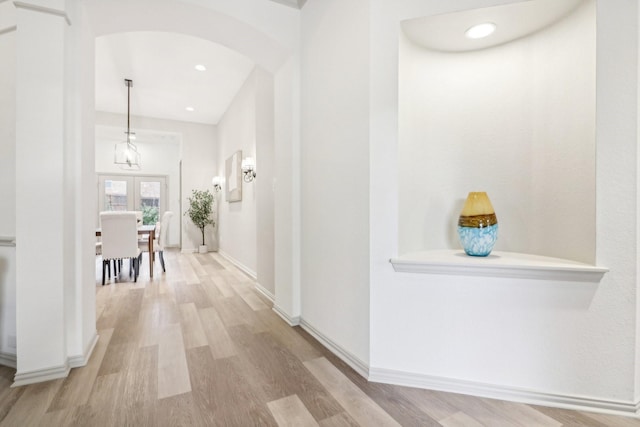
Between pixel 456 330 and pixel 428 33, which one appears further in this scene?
pixel 428 33

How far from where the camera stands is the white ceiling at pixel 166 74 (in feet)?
11.9

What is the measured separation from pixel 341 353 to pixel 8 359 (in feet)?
6.92

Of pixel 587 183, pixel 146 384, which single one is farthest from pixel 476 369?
pixel 146 384

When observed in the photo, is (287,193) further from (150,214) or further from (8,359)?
(150,214)

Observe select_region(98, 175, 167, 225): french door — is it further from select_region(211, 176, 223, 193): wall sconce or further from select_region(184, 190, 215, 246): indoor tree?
select_region(211, 176, 223, 193): wall sconce

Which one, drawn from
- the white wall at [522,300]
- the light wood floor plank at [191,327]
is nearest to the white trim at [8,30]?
the white wall at [522,300]

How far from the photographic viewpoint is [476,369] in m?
1.52

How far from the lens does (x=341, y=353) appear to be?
1899 millimetres

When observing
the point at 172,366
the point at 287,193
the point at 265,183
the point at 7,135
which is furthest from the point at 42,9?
the point at 172,366

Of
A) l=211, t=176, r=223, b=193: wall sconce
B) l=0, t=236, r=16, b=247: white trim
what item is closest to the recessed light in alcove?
l=0, t=236, r=16, b=247: white trim

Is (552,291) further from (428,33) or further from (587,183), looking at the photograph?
(428,33)

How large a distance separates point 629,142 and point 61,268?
3.02 m

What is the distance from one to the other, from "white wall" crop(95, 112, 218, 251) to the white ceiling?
0.98 feet

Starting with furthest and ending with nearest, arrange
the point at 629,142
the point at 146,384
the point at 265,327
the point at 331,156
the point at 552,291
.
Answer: the point at 265,327 < the point at 331,156 < the point at 146,384 < the point at 552,291 < the point at 629,142
